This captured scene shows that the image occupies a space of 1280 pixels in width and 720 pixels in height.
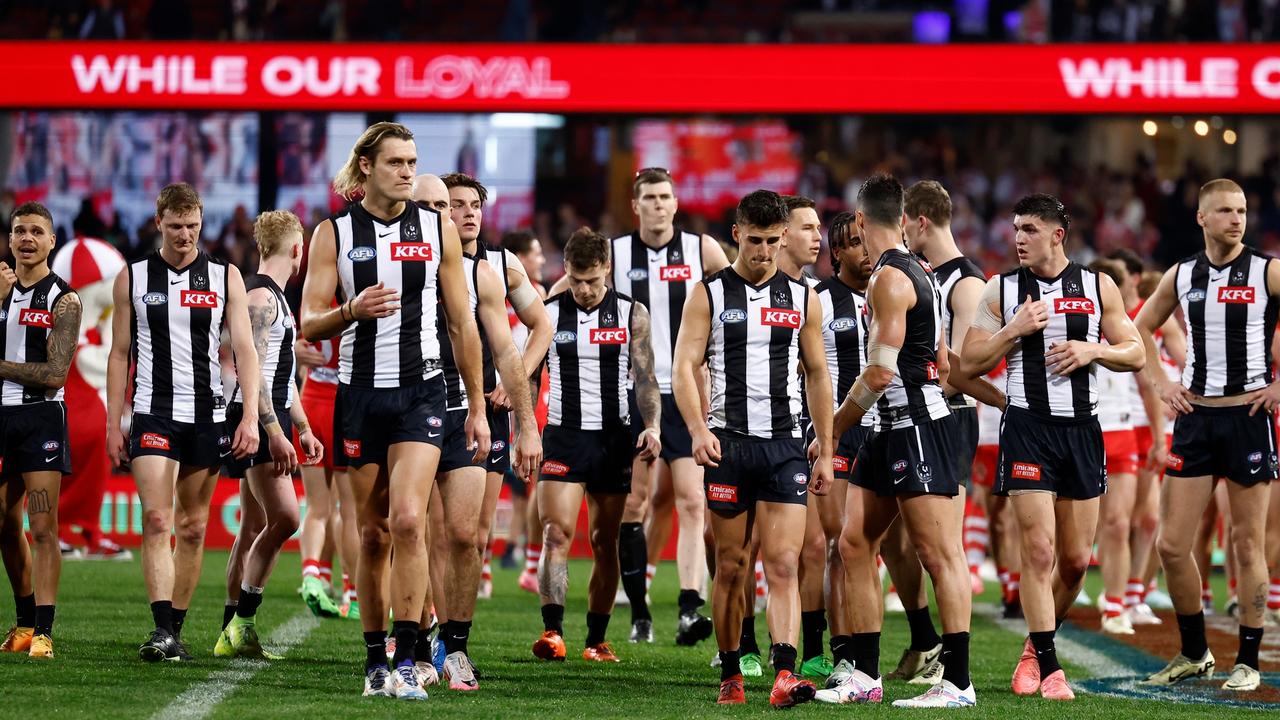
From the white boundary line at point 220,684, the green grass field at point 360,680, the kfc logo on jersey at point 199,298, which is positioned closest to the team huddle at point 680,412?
the kfc logo on jersey at point 199,298

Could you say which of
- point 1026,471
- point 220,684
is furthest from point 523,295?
point 1026,471

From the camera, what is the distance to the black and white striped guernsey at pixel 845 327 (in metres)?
8.06

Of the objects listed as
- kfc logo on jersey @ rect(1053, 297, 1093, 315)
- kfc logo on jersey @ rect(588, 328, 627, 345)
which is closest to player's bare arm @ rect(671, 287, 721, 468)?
kfc logo on jersey @ rect(1053, 297, 1093, 315)

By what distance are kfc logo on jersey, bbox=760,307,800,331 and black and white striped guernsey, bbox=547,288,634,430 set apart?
1950mm

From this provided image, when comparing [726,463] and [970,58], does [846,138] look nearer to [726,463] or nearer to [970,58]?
[970,58]

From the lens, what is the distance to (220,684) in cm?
702

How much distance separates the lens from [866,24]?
22375 millimetres

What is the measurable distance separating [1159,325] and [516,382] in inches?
138

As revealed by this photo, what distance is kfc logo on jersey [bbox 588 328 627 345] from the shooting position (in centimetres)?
893

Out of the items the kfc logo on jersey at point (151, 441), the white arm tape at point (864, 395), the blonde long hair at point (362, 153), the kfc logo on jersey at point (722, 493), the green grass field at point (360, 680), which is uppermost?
the blonde long hair at point (362, 153)

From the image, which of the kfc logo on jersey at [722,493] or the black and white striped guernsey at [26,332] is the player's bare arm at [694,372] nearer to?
the kfc logo on jersey at [722,493]

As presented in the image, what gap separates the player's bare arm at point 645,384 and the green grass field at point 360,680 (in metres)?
1.16

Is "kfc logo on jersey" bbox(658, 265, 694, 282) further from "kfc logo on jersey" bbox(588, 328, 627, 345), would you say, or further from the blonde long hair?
the blonde long hair

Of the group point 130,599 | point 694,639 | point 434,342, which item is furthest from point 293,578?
point 434,342
